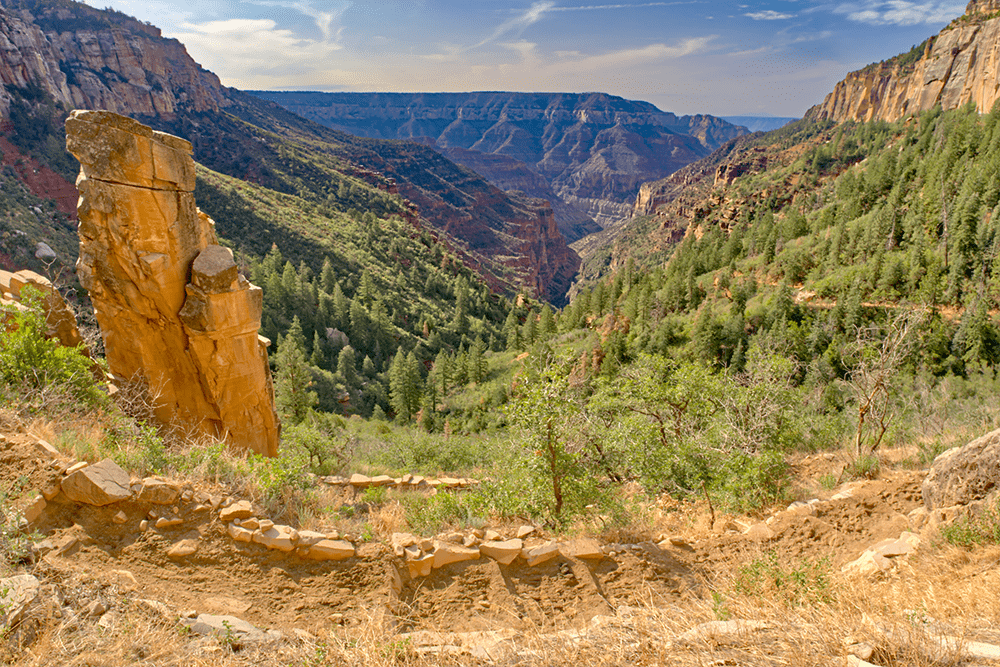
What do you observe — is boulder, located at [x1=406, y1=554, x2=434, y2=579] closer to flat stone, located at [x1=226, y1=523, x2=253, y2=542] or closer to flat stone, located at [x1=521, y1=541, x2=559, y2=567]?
flat stone, located at [x1=521, y1=541, x2=559, y2=567]

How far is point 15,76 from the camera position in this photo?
8350 cm

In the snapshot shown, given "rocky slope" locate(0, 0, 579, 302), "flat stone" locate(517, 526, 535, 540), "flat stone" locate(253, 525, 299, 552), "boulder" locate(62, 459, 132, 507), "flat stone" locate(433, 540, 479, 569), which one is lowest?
"flat stone" locate(517, 526, 535, 540)

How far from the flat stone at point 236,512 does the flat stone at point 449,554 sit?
3.04 meters

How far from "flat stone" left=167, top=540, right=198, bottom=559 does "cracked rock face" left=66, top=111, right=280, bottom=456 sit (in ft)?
22.1

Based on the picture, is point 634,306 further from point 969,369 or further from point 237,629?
point 237,629

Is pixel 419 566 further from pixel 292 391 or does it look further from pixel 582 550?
pixel 292 391

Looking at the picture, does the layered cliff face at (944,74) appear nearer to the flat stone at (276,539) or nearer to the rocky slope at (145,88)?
the rocky slope at (145,88)

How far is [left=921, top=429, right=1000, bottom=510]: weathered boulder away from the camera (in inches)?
292

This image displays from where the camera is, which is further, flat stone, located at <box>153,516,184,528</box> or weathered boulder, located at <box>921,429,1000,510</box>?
weathered boulder, located at <box>921,429,1000,510</box>

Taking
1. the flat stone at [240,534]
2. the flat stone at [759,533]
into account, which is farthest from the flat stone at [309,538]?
the flat stone at [759,533]

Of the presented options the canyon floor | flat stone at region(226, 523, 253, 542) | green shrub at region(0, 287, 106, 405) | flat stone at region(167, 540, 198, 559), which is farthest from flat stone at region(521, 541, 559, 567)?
green shrub at region(0, 287, 106, 405)

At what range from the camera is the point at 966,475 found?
7.66m

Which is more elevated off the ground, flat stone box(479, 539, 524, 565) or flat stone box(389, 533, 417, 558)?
flat stone box(389, 533, 417, 558)

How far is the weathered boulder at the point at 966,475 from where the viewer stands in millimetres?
7410
